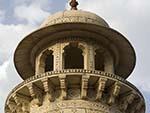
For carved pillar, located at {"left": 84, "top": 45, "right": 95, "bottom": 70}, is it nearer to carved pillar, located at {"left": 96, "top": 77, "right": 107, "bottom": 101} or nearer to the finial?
carved pillar, located at {"left": 96, "top": 77, "right": 107, "bottom": 101}

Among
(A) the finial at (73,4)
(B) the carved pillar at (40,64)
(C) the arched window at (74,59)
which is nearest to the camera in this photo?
(B) the carved pillar at (40,64)

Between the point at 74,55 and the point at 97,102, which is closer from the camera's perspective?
the point at 97,102

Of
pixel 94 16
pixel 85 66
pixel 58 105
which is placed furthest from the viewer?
pixel 94 16

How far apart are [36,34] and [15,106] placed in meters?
3.17

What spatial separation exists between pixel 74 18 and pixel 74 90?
366cm

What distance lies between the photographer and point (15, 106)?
25750 mm

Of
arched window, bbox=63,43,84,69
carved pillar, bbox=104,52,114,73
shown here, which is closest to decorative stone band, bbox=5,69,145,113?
carved pillar, bbox=104,52,114,73

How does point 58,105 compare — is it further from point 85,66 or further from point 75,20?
point 75,20

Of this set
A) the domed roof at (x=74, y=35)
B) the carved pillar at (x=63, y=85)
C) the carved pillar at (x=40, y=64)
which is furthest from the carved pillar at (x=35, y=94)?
the domed roof at (x=74, y=35)

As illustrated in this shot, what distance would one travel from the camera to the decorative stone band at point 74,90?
24.3 metres

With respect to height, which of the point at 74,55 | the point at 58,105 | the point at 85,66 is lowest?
the point at 58,105

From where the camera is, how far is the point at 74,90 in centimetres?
2470

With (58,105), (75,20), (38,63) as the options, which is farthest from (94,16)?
(58,105)

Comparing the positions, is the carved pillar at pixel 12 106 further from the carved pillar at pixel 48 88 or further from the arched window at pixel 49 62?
the arched window at pixel 49 62
